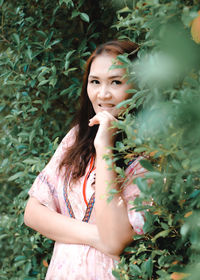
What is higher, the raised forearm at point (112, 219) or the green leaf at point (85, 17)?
the green leaf at point (85, 17)

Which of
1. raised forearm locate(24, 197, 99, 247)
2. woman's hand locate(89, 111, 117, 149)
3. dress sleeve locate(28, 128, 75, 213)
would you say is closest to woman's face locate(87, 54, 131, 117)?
woman's hand locate(89, 111, 117, 149)

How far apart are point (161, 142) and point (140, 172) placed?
0.57 m

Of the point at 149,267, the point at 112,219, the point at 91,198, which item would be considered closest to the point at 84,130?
the point at 91,198

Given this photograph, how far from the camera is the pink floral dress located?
158 centimetres

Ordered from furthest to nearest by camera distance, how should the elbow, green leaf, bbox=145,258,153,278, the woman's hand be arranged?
the elbow
the woman's hand
green leaf, bbox=145,258,153,278

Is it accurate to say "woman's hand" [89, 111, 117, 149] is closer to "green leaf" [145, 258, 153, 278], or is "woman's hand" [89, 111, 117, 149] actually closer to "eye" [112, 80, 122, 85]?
"eye" [112, 80, 122, 85]

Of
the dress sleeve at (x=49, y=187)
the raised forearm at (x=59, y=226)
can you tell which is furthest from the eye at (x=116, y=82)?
the raised forearm at (x=59, y=226)

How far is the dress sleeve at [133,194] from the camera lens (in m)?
1.44

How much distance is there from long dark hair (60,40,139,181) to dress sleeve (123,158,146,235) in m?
0.31

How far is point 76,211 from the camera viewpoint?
1.74m

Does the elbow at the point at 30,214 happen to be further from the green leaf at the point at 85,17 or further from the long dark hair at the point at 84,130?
the green leaf at the point at 85,17

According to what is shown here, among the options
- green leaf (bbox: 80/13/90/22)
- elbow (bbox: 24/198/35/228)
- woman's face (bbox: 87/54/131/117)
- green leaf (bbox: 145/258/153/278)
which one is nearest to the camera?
green leaf (bbox: 145/258/153/278)

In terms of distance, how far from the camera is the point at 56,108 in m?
2.60

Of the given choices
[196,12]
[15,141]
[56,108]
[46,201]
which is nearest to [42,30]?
[56,108]
